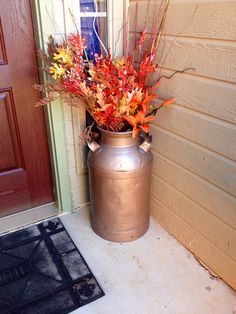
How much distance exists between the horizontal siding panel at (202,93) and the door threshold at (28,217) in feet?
3.55

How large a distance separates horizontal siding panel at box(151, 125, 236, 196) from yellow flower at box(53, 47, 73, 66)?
2.08ft

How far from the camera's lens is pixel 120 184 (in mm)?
1605

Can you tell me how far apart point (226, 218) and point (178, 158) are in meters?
0.40

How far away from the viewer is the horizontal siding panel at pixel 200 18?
1.19m

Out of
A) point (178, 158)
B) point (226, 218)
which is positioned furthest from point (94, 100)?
point (226, 218)

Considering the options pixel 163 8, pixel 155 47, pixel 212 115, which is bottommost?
pixel 212 115

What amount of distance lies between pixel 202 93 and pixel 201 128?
0.17 meters

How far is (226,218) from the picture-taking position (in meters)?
1.43

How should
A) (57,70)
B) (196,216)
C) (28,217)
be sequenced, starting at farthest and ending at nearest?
1. (28,217)
2. (196,216)
3. (57,70)

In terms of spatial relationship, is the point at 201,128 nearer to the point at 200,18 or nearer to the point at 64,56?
the point at 200,18

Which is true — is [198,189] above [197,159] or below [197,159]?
below

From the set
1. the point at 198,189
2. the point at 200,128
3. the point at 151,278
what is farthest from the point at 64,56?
the point at 151,278

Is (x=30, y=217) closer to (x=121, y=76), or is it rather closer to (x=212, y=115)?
(x=121, y=76)

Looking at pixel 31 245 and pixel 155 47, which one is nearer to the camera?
pixel 155 47
